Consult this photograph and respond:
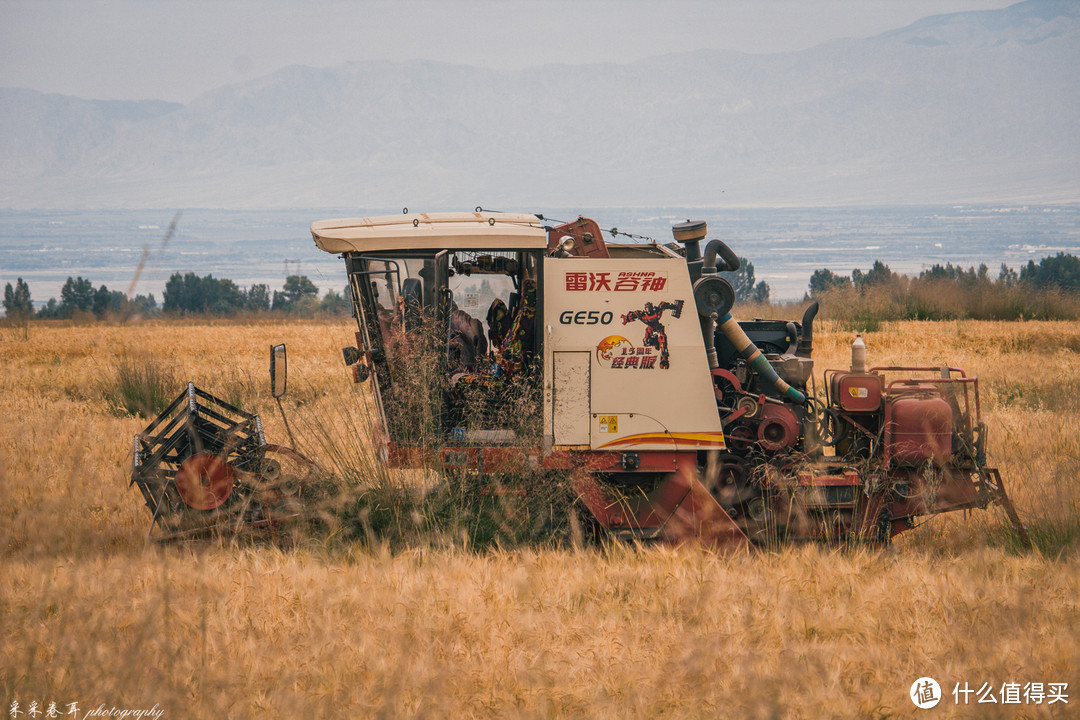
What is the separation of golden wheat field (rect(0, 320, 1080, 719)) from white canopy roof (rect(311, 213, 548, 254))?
231cm

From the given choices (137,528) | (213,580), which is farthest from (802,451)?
(137,528)

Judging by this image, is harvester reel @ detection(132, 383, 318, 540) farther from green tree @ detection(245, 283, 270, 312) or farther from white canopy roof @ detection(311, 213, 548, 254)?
green tree @ detection(245, 283, 270, 312)

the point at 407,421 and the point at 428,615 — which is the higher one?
the point at 407,421

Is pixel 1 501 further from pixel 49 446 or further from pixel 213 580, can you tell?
pixel 49 446

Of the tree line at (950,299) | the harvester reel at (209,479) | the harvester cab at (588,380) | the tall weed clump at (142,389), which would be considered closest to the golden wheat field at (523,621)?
the harvester reel at (209,479)

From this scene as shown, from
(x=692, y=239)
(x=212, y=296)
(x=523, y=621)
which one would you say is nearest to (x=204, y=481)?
(x=523, y=621)

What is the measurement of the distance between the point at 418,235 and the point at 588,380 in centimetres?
172

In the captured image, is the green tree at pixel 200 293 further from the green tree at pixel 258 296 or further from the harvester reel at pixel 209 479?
the harvester reel at pixel 209 479

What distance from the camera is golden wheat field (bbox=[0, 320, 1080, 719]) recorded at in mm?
4375

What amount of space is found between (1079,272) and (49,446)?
249ft

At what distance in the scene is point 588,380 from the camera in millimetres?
6898

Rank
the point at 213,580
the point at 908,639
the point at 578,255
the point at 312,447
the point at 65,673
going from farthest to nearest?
the point at 312,447, the point at 578,255, the point at 213,580, the point at 908,639, the point at 65,673

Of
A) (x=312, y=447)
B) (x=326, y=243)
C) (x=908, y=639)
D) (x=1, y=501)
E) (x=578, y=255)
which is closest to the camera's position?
(x=1, y=501)

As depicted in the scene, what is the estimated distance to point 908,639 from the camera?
531cm
